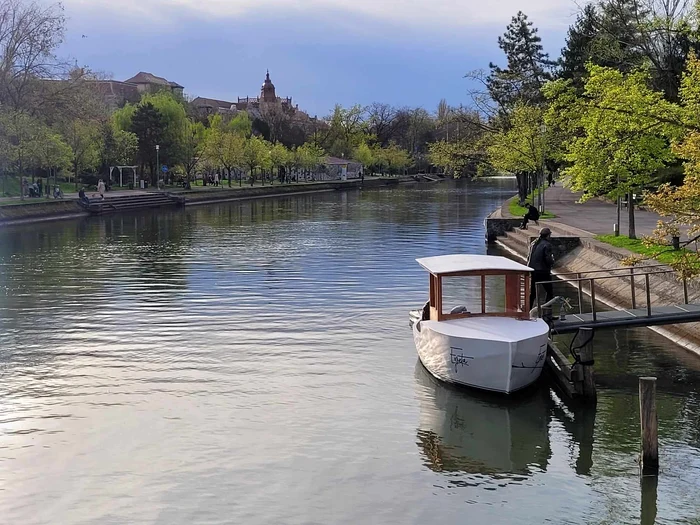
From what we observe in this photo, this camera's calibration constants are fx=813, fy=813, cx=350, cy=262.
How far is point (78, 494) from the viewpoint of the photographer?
432 inches

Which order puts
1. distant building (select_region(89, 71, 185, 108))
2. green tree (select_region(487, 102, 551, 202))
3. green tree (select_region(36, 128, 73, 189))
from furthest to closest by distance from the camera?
distant building (select_region(89, 71, 185, 108)), green tree (select_region(36, 128, 73, 189)), green tree (select_region(487, 102, 551, 202))

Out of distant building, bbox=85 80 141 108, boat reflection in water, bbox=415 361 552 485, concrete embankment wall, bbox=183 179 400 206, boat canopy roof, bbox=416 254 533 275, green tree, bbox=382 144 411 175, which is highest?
distant building, bbox=85 80 141 108

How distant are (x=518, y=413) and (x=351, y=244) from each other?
2685 centimetres

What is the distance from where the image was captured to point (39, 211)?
186 ft

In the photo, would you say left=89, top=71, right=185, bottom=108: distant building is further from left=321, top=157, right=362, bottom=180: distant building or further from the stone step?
the stone step

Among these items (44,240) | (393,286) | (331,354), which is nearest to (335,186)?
(44,240)

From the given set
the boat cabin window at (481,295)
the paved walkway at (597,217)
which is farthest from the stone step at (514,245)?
the boat cabin window at (481,295)

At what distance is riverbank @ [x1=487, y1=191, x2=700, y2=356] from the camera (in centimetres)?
1938

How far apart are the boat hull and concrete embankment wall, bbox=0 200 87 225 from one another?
4362cm

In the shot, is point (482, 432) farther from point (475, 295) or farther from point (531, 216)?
point (531, 216)

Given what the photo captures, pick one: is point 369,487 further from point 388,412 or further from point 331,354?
point 331,354

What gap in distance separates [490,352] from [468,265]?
304 cm

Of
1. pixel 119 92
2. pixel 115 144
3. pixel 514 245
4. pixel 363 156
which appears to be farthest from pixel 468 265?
pixel 119 92

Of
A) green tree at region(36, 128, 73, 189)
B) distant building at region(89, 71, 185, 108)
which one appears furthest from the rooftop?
green tree at region(36, 128, 73, 189)
